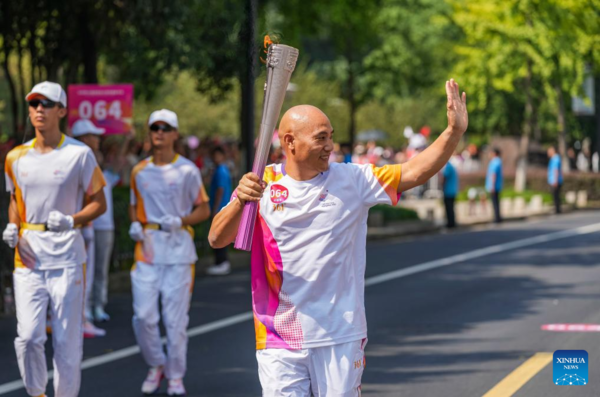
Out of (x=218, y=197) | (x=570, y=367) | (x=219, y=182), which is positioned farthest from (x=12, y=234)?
(x=219, y=182)

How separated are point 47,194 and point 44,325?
2.65ft

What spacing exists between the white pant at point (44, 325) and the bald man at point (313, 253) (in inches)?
94.6

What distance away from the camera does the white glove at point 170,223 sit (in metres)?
8.67

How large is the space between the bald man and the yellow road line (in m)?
3.32

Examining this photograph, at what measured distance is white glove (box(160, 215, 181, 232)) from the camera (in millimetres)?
8672

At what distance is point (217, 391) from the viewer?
28.2 ft

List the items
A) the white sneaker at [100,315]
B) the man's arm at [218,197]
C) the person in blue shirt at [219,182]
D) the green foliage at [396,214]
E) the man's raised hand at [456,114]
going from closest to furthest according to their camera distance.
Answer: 1. the man's raised hand at [456,114]
2. the white sneaker at [100,315]
3. the man's arm at [218,197]
4. the person in blue shirt at [219,182]
5. the green foliage at [396,214]

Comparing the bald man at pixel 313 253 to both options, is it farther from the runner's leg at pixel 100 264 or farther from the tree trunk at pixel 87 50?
the tree trunk at pixel 87 50

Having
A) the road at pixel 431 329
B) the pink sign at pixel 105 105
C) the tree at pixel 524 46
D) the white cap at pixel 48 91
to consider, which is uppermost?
the tree at pixel 524 46

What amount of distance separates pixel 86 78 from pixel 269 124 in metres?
14.6

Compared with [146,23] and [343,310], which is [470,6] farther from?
[343,310]

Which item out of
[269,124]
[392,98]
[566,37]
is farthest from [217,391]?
[392,98]

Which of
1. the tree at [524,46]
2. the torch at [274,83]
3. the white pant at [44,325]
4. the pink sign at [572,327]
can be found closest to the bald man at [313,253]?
the torch at [274,83]

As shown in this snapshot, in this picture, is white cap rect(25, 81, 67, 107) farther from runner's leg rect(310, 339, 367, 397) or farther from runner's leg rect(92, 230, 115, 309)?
runner's leg rect(92, 230, 115, 309)
